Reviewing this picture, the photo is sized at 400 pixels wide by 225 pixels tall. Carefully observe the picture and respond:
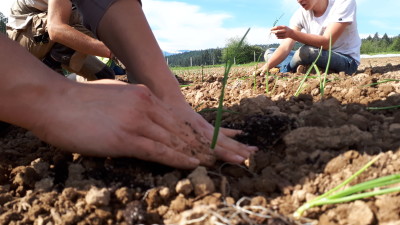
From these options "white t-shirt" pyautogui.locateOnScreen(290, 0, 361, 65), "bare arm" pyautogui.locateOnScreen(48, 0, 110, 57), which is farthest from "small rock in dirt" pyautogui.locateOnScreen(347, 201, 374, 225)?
Result: "white t-shirt" pyautogui.locateOnScreen(290, 0, 361, 65)

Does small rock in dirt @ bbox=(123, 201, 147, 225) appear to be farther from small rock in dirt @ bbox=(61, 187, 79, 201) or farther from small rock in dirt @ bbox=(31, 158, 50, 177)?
small rock in dirt @ bbox=(31, 158, 50, 177)

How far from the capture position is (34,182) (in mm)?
993

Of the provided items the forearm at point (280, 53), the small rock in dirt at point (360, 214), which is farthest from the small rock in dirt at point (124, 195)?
the forearm at point (280, 53)

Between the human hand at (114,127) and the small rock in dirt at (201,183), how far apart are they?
7 centimetres

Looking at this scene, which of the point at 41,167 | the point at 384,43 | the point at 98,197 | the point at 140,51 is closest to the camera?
the point at 98,197

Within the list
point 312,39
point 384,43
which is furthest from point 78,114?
point 384,43

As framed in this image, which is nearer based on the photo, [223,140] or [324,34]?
[223,140]

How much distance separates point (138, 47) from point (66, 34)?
130 centimetres

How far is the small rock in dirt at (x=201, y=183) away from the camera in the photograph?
0.84 meters

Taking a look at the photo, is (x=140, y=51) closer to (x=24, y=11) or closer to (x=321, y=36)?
(x=321, y=36)

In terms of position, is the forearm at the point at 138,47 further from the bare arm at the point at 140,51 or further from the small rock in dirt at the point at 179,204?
the small rock in dirt at the point at 179,204

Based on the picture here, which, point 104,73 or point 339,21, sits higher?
point 339,21

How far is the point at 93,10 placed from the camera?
1420 mm

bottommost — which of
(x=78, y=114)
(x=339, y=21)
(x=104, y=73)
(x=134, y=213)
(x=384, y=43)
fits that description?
(x=134, y=213)
